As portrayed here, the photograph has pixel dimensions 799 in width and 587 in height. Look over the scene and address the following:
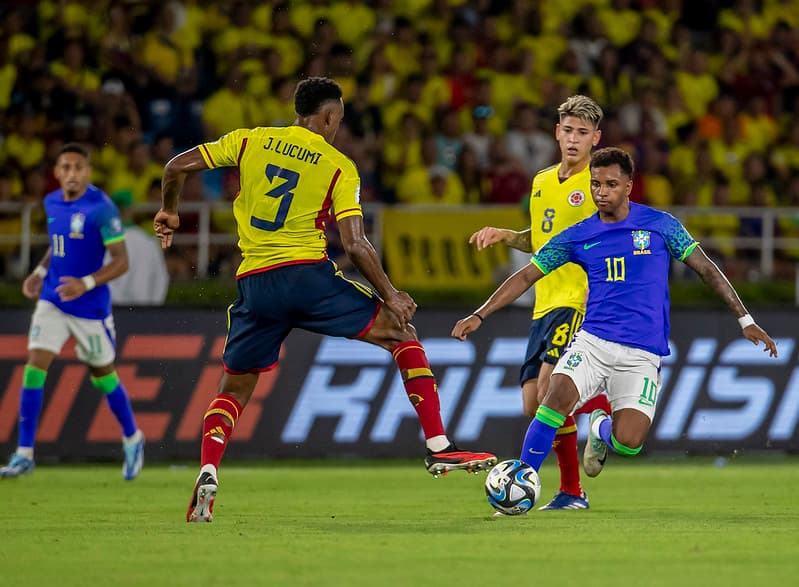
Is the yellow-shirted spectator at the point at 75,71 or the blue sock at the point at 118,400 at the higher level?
the yellow-shirted spectator at the point at 75,71

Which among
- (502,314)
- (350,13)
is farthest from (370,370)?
(350,13)

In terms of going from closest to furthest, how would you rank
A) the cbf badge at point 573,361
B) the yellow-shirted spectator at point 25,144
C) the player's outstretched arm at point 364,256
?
1. the player's outstretched arm at point 364,256
2. the cbf badge at point 573,361
3. the yellow-shirted spectator at point 25,144

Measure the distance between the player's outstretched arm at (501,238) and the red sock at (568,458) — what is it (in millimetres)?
1123

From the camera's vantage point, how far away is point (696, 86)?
1911 centimetres

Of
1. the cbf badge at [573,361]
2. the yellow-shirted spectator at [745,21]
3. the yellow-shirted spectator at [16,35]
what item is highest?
the yellow-shirted spectator at [745,21]

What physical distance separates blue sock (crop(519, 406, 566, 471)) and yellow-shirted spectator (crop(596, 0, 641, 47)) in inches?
455

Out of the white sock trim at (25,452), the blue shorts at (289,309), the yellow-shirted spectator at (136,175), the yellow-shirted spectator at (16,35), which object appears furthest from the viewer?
the yellow-shirted spectator at (16,35)

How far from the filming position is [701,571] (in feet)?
20.4

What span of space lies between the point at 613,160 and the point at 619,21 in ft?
36.9

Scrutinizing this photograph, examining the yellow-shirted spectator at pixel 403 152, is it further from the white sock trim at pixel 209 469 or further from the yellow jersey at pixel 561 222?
the white sock trim at pixel 209 469

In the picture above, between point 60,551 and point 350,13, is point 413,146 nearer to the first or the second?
point 350,13

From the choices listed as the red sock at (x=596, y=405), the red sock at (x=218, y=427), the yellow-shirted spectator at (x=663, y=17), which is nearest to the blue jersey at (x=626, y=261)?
the red sock at (x=596, y=405)

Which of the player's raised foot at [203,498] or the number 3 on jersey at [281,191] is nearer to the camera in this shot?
the player's raised foot at [203,498]

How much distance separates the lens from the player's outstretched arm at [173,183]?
28.0 ft
